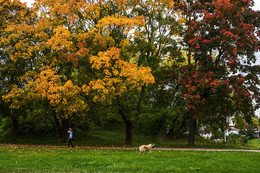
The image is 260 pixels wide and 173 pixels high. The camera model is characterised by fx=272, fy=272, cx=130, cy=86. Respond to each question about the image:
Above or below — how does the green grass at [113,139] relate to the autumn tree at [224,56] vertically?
below

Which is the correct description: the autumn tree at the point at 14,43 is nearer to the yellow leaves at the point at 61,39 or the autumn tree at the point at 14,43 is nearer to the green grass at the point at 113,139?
the yellow leaves at the point at 61,39

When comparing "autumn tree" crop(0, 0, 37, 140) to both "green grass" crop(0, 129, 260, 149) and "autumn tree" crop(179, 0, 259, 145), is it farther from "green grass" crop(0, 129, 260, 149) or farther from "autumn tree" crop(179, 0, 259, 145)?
"autumn tree" crop(179, 0, 259, 145)

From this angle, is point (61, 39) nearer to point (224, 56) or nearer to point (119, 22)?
point (119, 22)

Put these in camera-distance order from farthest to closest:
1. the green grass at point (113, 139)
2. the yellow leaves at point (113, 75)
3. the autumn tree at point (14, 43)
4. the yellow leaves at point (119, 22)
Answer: the green grass at point (113, 139)
the autumn tree at point (14, 43)
the yellow leaves at point (119, 22)
the yellow leaves at point (113, 75)

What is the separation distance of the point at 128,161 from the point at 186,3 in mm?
19387

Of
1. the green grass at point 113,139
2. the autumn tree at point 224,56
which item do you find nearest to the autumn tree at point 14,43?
the green grass at point 113,139

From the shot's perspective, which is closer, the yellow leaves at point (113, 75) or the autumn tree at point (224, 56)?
the yellow leaves at point (113, 75)

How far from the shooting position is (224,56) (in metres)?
22.1

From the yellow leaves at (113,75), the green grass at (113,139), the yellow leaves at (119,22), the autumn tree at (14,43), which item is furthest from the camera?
the green grass at (113,139)

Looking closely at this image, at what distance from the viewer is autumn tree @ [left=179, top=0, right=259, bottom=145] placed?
70.8 ft

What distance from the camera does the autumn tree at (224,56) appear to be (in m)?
21.6

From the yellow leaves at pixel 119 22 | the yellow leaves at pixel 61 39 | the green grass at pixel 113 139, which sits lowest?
the green grass at pixel 113 139

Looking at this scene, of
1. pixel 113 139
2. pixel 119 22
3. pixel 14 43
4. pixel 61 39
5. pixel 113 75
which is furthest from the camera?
pixel 113 139

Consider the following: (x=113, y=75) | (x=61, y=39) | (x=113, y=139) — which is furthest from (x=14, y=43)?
(x=113, y=139)
